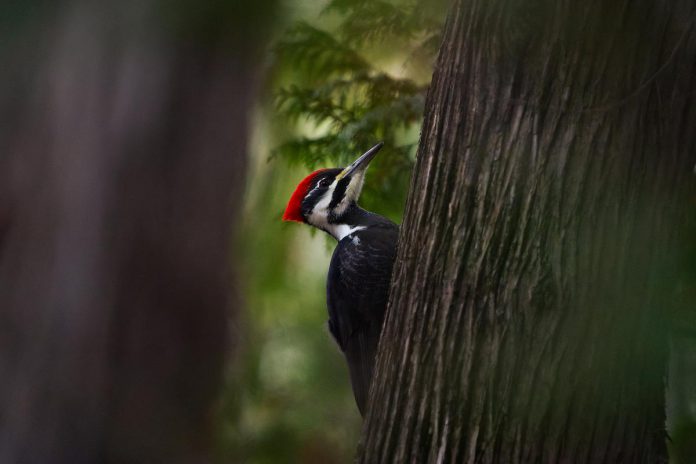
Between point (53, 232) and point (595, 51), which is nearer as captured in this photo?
point (595, 51)

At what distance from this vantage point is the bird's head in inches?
169

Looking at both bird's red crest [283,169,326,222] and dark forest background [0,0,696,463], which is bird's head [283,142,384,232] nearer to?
bird's red crest [283,169,326,222]

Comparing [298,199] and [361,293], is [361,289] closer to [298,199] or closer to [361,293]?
[361,293]

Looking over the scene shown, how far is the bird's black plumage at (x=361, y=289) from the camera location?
414 centimetres

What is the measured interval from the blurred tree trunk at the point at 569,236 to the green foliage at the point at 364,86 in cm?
144

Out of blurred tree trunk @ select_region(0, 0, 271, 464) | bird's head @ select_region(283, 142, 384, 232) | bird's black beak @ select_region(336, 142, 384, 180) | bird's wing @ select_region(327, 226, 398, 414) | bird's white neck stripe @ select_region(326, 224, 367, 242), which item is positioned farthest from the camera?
bird's white neck stripe @ select_region(326, 224, 367, 242)

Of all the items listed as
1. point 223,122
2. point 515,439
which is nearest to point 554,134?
point 515,439

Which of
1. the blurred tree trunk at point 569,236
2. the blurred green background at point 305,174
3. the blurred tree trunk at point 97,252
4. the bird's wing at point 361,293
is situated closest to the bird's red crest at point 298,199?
the blurred green background at point 305,174

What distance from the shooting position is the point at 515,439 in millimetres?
2283

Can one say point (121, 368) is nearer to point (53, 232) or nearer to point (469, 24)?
point (53, 232)

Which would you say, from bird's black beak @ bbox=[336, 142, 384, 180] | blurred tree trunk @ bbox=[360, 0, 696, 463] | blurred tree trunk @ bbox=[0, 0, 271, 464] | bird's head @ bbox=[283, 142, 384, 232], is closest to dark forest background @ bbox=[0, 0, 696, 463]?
blurred tree trunk @ bbox=[0, 0, 271, 464]

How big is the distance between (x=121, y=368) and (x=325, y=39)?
199 cm

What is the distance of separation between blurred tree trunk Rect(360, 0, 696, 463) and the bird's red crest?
83.3 inches

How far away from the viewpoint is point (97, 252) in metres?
3.34
